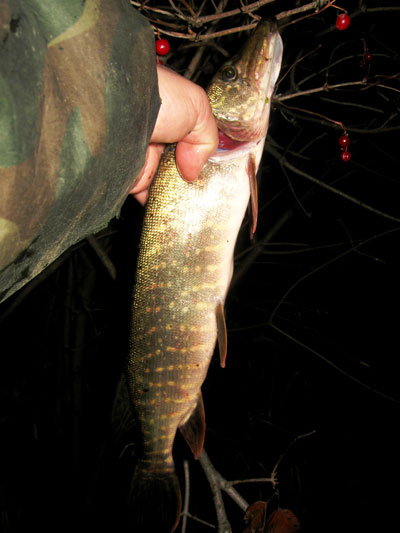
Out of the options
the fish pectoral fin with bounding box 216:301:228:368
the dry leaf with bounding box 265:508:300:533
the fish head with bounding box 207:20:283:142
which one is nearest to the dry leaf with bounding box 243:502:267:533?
the dry leaf with bounding box 265:508:300:533

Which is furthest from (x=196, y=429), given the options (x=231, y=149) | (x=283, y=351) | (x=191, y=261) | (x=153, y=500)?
(x=283, y=351)

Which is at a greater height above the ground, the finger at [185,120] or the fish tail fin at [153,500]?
the finger at [185,120]

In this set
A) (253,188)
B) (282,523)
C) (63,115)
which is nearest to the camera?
(63,115)

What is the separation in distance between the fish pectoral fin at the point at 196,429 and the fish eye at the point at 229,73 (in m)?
1.32

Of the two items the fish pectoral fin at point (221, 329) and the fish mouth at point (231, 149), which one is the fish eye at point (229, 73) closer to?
the fish mouth at point (231, 149)

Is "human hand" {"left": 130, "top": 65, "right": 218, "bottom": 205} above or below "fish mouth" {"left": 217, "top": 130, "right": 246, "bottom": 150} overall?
above

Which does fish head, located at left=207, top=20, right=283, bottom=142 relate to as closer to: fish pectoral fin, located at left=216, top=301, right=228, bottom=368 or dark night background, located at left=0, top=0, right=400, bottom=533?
fish pectoral fin, located at left=216, top=301, right=228, bottom=368

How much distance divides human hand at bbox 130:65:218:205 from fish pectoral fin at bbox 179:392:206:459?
98 cm

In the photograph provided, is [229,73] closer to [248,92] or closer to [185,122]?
[248,92]

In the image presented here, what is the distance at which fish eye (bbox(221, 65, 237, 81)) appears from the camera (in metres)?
1.54

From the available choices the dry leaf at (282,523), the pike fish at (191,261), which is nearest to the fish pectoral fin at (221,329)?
the pike fish at (191,261)

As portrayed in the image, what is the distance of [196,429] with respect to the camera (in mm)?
1664

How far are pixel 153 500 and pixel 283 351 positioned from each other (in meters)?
3.54

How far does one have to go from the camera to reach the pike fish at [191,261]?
1.52 metres
